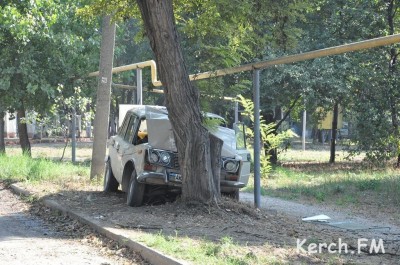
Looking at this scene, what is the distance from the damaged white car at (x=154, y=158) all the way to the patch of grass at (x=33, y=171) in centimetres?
388

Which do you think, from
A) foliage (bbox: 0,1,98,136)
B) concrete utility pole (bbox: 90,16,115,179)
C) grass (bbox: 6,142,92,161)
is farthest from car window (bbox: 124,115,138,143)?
grass (bbox: 6,142,92,161)

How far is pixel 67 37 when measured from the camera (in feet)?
58.7

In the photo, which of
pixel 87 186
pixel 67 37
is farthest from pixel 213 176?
pixel 67 37

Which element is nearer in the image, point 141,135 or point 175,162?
point 175,162

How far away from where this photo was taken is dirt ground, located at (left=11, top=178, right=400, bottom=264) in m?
6.46

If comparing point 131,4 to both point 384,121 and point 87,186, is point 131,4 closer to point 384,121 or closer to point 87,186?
point 87,186

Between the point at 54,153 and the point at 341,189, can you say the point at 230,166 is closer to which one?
the point at 341,189

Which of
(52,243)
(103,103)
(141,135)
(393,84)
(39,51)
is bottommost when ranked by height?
(52,243)

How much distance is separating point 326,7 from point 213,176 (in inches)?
571

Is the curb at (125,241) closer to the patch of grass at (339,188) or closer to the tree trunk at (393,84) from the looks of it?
the patch of grass at (339,188)

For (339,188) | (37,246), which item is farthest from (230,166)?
(339,188)

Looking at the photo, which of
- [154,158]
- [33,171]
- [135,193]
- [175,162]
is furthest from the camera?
[33,171]

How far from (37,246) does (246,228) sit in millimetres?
2896

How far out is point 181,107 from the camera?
897 cm
